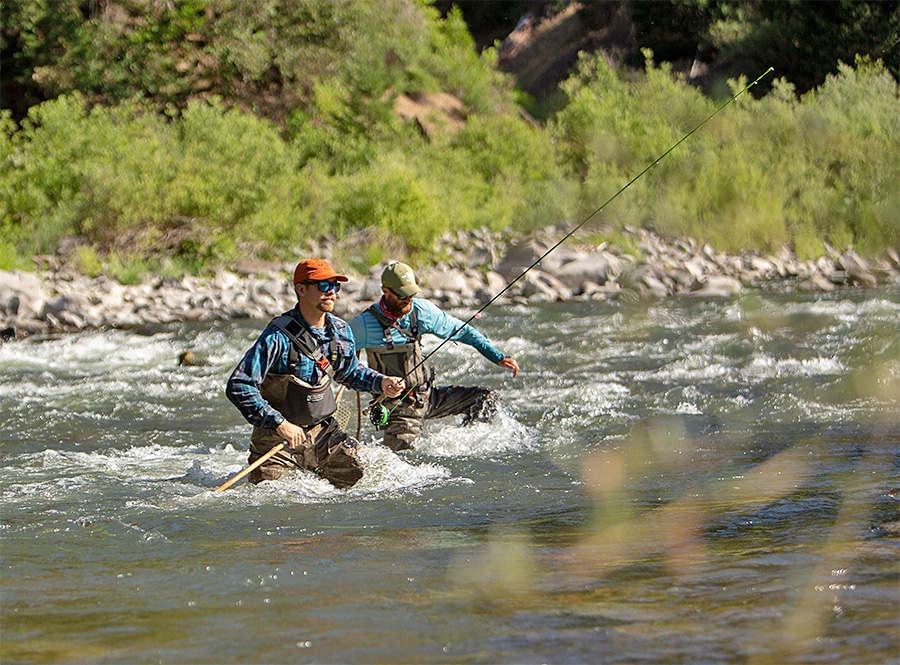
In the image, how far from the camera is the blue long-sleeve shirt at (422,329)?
662cm

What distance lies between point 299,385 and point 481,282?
38.9ft

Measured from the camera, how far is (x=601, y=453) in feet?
22.4

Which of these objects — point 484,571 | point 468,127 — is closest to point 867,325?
point 484,571

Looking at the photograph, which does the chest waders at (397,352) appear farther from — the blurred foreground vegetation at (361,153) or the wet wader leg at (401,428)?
the blurred foreground vegetation at (361,153)

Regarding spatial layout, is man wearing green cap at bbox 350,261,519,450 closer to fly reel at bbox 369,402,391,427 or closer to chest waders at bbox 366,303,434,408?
chest waders at bbox 366,303,434,408

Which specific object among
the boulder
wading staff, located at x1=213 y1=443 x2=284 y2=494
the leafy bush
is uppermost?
the boulder

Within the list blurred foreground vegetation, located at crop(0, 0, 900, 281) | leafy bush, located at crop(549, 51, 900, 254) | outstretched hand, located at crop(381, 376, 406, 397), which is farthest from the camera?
leafy bush, located at crop(549, 51, 900, 254)

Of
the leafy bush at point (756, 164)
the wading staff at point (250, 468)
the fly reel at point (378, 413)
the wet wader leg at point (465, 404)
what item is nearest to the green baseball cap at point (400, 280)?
the fly reel at point (378, 413)

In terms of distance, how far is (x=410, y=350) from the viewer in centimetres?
671

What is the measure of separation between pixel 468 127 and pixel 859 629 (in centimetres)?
2175

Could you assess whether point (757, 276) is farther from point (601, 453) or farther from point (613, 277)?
point (601, 453)

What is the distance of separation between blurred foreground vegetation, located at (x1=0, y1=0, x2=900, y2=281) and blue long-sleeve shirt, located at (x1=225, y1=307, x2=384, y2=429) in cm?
1139

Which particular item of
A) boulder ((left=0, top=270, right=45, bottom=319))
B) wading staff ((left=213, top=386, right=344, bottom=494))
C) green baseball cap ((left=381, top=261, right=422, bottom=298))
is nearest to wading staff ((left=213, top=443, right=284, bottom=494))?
wading staff ((left=213, top=386, right=344, bottom=494))

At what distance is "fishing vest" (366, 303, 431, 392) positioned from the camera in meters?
6.64
